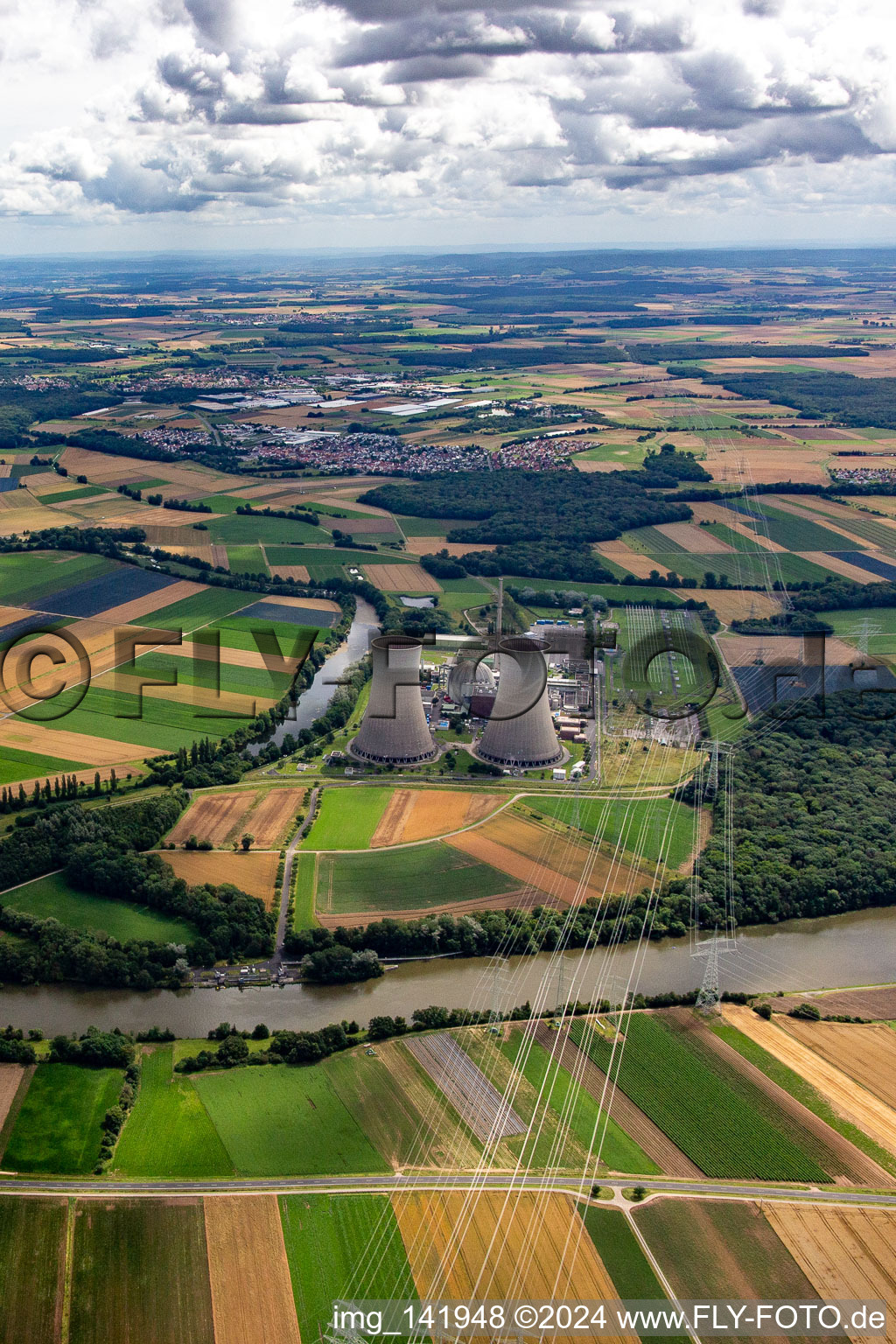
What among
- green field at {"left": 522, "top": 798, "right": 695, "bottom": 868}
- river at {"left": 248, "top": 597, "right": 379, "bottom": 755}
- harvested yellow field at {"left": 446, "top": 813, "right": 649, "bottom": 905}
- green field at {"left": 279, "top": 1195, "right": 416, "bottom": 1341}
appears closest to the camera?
green field at {"left": 279, "top": 1195, "right": 416, "bottom": 1341}

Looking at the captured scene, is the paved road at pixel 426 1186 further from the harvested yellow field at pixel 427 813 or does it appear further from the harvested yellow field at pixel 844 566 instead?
the harvested yellow field at pixel 844 566

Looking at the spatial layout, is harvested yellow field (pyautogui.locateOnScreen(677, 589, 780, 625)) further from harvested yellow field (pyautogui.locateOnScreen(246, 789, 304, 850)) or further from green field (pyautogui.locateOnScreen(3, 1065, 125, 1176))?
green field (pyautogui.locateOnScreen(3, 1065, 125, 1176))

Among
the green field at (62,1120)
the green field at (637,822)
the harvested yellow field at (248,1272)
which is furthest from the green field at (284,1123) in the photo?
the green field at (637,822)

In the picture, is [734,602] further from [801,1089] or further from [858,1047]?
[801,1089]

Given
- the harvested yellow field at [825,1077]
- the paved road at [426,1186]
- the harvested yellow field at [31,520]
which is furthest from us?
the harvested yellow field at [31,520]

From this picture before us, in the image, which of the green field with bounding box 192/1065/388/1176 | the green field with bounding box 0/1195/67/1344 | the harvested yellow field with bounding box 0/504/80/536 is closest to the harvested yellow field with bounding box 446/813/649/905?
the green field with bounding box 192/1065/388/1176

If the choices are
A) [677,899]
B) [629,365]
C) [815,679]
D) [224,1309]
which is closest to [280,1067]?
[224,1309]
